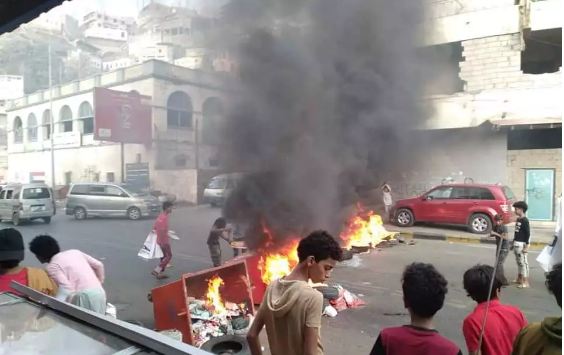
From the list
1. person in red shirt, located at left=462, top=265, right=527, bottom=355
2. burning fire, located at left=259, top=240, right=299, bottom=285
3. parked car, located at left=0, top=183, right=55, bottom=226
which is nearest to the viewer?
person in red shirt, located at left=462, top=265, right=527, bottom=355

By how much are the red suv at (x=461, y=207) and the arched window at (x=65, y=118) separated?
49.5 ft

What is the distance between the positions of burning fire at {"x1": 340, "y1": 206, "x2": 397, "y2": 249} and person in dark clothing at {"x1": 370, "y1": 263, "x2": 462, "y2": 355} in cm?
766

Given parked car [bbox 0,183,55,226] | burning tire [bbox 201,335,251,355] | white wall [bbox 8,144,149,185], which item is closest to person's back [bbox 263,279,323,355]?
burning tire [bbox 201,335,251,355]

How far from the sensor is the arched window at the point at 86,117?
1753 centimetres

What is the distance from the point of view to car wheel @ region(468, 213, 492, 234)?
36.5 feet

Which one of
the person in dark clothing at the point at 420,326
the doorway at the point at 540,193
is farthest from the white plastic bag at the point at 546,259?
the doorway at the point at 540,193

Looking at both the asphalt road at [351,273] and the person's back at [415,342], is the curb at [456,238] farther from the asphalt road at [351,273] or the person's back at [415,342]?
the person's back at [415,342]

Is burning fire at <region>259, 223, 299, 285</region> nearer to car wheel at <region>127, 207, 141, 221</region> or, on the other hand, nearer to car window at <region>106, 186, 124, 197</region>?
car wheel at <region>127, 207, 141, 221</region>

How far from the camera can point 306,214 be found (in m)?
8.06

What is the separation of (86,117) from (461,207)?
1594cm

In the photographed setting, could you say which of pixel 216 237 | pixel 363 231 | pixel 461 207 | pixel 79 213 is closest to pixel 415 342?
pixel 216 237

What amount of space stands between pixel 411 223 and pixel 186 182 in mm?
8920

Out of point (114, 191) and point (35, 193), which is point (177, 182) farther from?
point (35, 193)

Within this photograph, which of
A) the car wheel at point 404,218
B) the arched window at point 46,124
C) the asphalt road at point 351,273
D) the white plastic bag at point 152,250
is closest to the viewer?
the asphalt road at point 351,273
